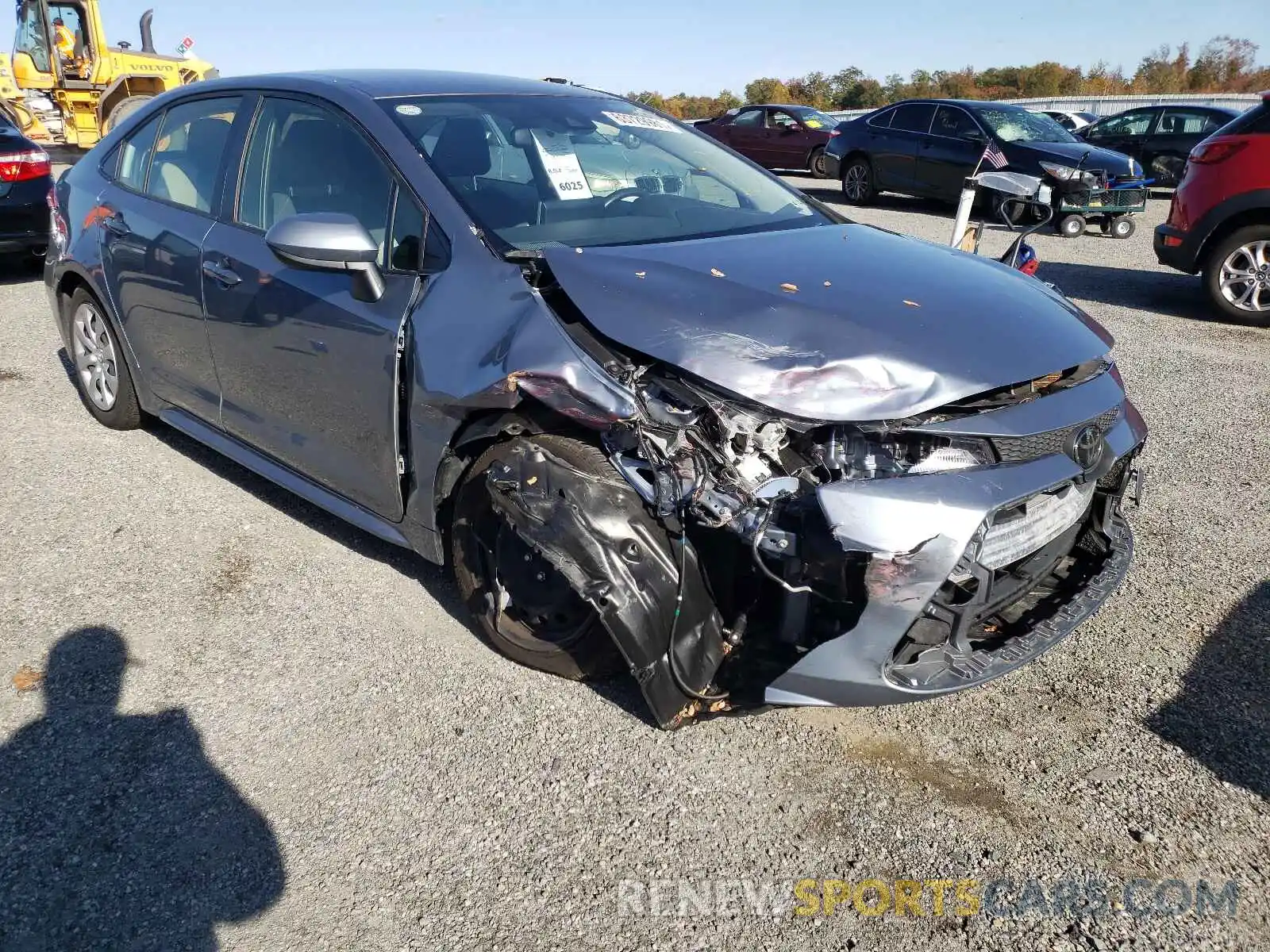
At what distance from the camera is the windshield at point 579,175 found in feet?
10.6

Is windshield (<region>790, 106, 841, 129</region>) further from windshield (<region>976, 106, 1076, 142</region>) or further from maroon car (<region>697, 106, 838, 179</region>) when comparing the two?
windshield (<region>976, 106, 1076, 142</region>)

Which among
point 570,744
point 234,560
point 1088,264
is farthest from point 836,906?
point 1088,264

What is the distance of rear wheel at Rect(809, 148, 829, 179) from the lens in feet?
58.2

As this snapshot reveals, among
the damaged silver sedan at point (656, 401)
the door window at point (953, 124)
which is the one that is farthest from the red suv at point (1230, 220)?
the door window at point (953, 124)

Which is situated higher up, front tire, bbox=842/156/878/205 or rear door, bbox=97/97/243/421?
rear door, bbox=97/97/243/421

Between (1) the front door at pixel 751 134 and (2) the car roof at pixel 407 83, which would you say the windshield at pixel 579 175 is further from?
(1) the front door at pixel 751 134

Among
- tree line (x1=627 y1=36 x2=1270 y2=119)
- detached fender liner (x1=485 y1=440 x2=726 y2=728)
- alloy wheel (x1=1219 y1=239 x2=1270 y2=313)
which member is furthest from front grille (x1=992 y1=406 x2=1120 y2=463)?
tree line (x1=627 y1=36 x2=1270 y2=119)

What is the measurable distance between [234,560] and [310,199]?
146cm

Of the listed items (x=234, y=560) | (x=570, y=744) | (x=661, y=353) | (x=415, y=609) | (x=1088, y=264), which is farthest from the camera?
(x=1088, y=264)

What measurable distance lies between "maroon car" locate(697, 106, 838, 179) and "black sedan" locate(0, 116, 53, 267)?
468 inches

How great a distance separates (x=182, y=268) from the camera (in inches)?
157

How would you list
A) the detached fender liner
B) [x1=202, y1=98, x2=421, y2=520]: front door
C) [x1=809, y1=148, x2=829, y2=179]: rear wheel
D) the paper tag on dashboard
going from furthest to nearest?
[x1=809, y1=148, x2=829, y2=179]: rear wheel → the paper tag on dashboard → [x1=202, y1=98, x2=421, y2=520]: front door → the detached fender liner

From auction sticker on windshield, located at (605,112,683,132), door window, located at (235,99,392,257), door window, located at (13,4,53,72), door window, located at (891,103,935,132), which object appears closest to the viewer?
door window, located at (235,99,392,257)

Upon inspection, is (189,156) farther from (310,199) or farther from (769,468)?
(769,468)
